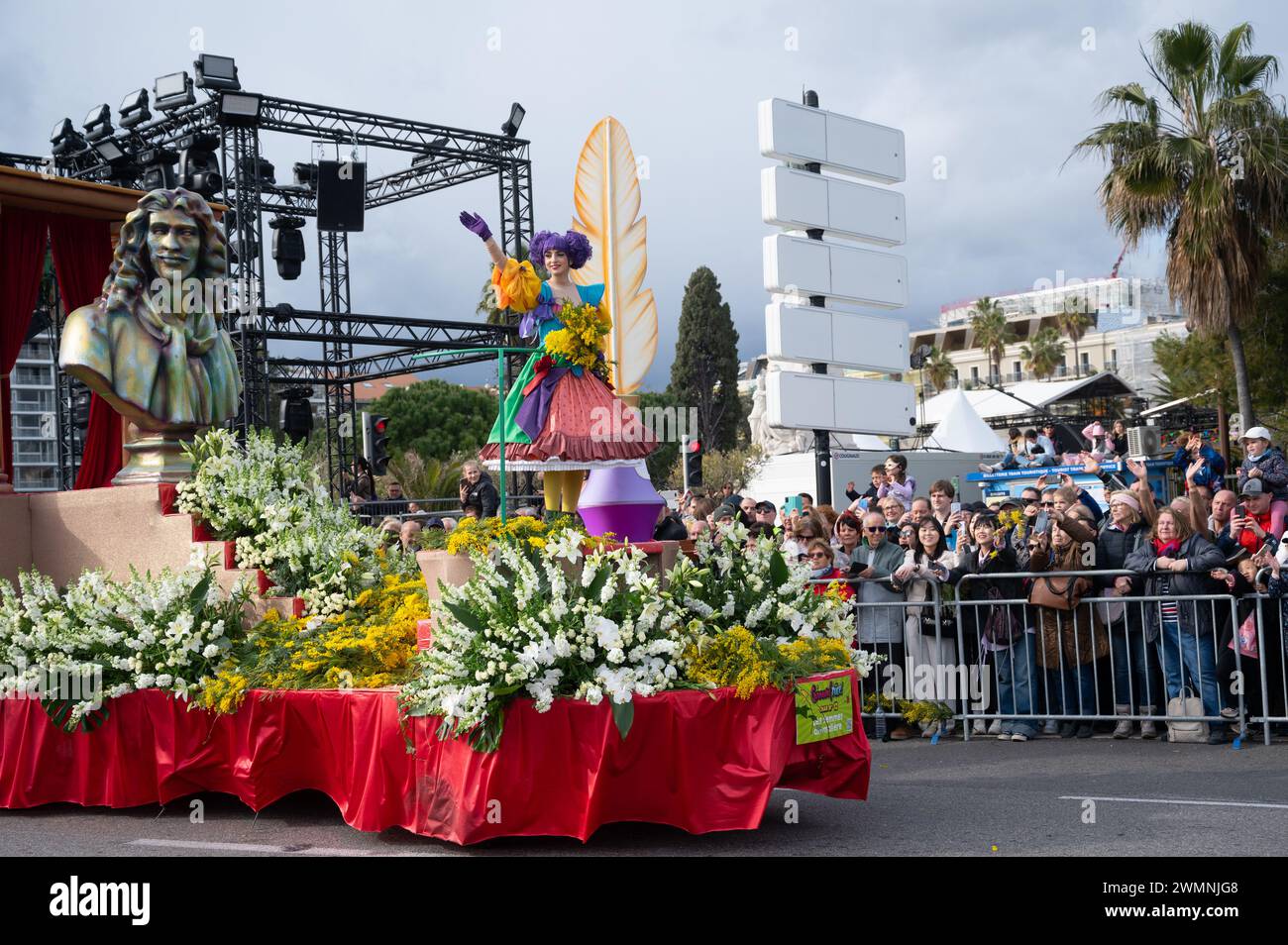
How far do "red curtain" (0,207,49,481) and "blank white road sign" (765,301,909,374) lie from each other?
707 centimetres

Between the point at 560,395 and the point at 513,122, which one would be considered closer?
the point at 560,395

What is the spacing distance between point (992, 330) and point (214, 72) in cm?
6406

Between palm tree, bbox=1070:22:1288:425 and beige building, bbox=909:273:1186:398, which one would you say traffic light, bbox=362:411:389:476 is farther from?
beige building, bbox=909:273:1186:398

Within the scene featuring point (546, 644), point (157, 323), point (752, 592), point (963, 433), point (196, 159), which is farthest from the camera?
point (963, 433)

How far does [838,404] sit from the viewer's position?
14828 mm

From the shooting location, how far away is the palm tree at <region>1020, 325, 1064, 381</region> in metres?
74.5

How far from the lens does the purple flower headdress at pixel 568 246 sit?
9.16 meters

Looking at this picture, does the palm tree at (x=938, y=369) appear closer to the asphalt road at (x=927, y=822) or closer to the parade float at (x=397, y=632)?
the parade float at (x=397, y=632)

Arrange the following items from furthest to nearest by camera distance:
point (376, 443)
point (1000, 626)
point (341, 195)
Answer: point (376, 443) < point (341, 195) < point (1000, 626)

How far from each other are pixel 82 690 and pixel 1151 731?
6.85m

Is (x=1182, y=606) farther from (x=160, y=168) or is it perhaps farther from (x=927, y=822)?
(x=160, y=168)

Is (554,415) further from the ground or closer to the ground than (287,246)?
closer to the ground

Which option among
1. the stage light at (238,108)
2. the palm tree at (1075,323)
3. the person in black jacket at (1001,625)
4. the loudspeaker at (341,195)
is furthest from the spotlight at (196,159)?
the palm tree at (1075,323)

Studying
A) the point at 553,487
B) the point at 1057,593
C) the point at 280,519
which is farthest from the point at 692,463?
the point at 280,519
